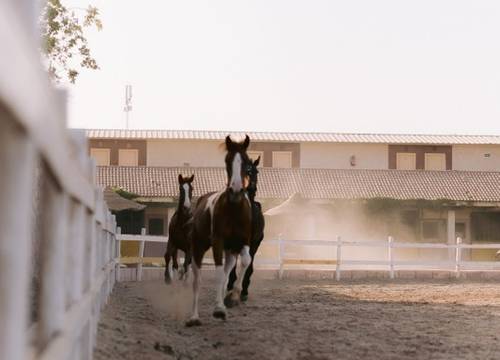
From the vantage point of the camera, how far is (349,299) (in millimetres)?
16469

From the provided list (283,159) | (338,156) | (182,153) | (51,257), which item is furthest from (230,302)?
(338,156)

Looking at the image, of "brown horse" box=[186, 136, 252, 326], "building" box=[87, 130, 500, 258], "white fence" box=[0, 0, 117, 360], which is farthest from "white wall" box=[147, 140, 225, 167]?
"white fence" box=[0, 0, 117, 360]

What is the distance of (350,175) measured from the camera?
4819cm

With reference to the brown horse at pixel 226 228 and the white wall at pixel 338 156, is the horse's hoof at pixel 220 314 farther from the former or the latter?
the white wall at pixel 338 156

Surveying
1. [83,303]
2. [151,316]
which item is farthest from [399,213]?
[83,303]

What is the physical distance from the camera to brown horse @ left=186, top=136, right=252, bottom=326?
10312 millimetres

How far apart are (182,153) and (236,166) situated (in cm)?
4054

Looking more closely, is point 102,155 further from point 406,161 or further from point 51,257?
point 51,257

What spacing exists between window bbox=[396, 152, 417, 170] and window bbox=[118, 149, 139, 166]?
48.9 feet

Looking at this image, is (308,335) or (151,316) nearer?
(308,335)

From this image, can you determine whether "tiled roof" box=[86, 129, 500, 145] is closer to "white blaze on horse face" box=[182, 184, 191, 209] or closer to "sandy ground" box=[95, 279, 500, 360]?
"white blaze on horse face" box=[182, 184, 191, 209]

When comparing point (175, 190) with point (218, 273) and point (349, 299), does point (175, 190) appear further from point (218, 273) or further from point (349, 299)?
point (218, 273)

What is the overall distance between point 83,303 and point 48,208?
1.82m

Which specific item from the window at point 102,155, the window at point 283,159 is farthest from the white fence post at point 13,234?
the window at point 283,159
